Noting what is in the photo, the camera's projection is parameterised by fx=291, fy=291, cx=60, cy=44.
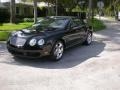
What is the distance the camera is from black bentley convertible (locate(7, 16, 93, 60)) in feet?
29.8

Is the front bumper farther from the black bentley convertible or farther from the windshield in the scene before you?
the windshield

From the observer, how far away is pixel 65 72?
26.6ft

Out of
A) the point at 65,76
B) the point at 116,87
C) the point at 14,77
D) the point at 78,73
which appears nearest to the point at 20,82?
the point at 14,77

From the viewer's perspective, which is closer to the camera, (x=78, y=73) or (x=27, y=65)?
(x=78, y=73)

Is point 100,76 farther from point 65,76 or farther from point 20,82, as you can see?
point 20,82

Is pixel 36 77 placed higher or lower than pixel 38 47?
lower

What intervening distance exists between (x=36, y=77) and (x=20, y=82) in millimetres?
591

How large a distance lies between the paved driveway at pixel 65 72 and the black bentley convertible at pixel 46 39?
1.16 feet

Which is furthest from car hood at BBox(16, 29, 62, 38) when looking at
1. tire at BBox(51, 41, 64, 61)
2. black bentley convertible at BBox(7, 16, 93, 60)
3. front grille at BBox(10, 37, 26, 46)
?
tire at BBox(51, 41, 64, 61)

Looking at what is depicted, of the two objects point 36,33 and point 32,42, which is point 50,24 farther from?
point 32,42

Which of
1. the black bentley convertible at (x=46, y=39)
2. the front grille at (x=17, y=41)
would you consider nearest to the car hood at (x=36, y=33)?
the black bentley convertible at (x=46, y=39)

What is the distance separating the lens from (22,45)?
29.9 feet

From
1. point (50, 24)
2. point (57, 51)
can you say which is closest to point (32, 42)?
point (57, 51)

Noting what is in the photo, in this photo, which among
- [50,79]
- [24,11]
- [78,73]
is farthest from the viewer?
[24,11]
